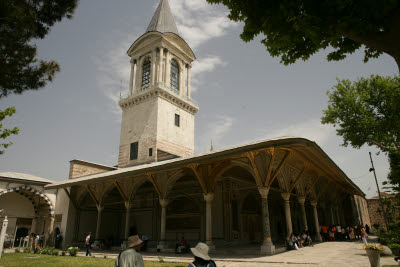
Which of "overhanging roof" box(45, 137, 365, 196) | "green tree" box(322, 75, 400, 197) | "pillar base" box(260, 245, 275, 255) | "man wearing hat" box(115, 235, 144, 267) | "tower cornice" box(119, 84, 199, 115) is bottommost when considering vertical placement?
"pillar base" box(260, 245, 275, 255)

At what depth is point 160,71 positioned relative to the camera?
28547 mm

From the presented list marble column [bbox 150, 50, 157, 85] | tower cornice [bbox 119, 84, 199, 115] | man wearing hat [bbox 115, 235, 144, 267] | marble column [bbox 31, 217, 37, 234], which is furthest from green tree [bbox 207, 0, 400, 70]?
marble column [bbox 31, 217, 37, 234]

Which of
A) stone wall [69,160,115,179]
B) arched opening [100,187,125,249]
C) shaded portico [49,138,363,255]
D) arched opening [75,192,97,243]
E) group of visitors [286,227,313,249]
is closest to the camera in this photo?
shaded portico [49,138,363,255]

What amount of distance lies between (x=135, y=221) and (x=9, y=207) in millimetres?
11601

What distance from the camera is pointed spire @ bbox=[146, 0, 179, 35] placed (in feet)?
101

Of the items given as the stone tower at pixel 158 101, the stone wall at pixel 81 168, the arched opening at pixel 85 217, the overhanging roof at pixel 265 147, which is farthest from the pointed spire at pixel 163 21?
the overhanging roof at pixel 265 147

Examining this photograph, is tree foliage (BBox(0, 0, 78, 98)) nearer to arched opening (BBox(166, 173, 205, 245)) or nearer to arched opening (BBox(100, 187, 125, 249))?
arched opening (BBox(166, 173, 205, 245))

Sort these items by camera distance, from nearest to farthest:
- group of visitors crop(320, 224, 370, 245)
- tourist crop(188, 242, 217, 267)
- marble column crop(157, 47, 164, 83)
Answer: tourist crop(188, 242, 217, 267) → group of visitors crop(320, 224, 370, 245) → marble column crop(157, 47, 164, 83)

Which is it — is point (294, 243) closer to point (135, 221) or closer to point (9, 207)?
point (135, 221)

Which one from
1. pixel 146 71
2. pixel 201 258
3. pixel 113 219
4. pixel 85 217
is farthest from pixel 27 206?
pixel 201 258

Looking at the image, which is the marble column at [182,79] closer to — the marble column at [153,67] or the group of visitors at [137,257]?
the marble column at [153,67]

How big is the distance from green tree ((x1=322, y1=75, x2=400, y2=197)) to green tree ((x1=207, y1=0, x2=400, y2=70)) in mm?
20568

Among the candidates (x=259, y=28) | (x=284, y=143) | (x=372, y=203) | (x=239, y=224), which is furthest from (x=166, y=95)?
(x=372, y=203)

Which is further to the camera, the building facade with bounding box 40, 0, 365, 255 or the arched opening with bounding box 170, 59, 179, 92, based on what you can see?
the arched opening with bounding box 170, 59, 179, 92
